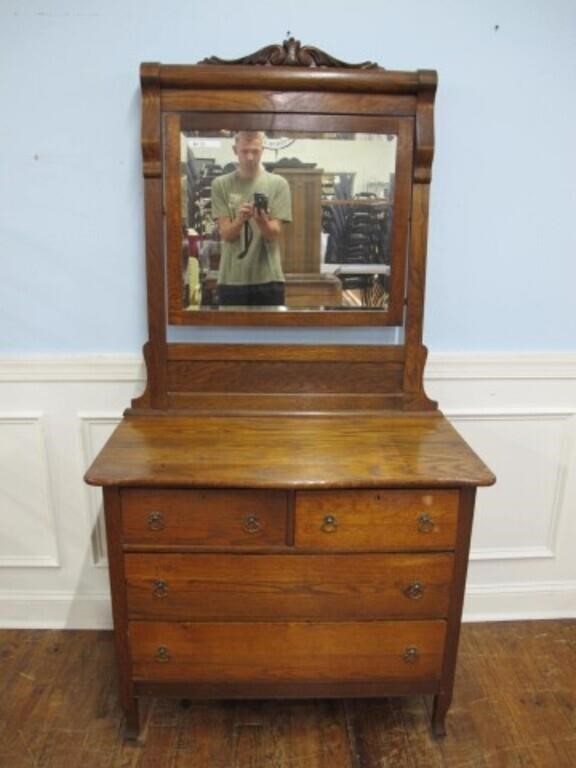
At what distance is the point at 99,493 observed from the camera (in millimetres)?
1934

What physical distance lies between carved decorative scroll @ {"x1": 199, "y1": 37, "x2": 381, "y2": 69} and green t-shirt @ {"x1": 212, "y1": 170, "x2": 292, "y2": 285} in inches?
10.6

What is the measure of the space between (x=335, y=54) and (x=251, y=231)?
51 centimetres

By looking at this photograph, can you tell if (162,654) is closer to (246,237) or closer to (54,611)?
(54,611)

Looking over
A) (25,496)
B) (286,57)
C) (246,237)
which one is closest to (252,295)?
(246,237)

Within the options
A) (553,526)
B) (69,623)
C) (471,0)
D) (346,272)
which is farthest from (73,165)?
(553,526)

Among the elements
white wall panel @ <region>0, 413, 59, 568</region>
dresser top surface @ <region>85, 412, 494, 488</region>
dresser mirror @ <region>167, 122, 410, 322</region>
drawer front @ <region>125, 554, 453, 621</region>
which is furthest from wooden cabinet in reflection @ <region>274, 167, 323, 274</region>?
white wall panel @ <region>0, 413, 59, 568</region>

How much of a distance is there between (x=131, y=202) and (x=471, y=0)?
105cm

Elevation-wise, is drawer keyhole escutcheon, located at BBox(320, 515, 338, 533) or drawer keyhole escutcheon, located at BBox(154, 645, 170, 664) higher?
drawer keyhole escutcheon, located at BBox(320, 515, 338, 533)

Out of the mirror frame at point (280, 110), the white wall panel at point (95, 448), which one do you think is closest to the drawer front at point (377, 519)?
the mirror frame at point (280, 110)

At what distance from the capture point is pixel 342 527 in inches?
55.0

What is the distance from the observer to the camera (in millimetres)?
1618

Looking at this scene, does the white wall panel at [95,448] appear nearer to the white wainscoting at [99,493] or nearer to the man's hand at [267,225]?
the white wainscoting at [99,493]

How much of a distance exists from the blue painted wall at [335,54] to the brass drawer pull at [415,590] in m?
0.71

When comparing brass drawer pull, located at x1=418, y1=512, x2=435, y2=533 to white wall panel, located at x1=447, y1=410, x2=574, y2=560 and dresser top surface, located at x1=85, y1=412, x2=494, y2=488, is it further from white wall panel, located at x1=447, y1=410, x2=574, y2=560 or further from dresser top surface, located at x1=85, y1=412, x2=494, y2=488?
white wall panel, located at x1=447, y1=410, x2=574, y2=560
